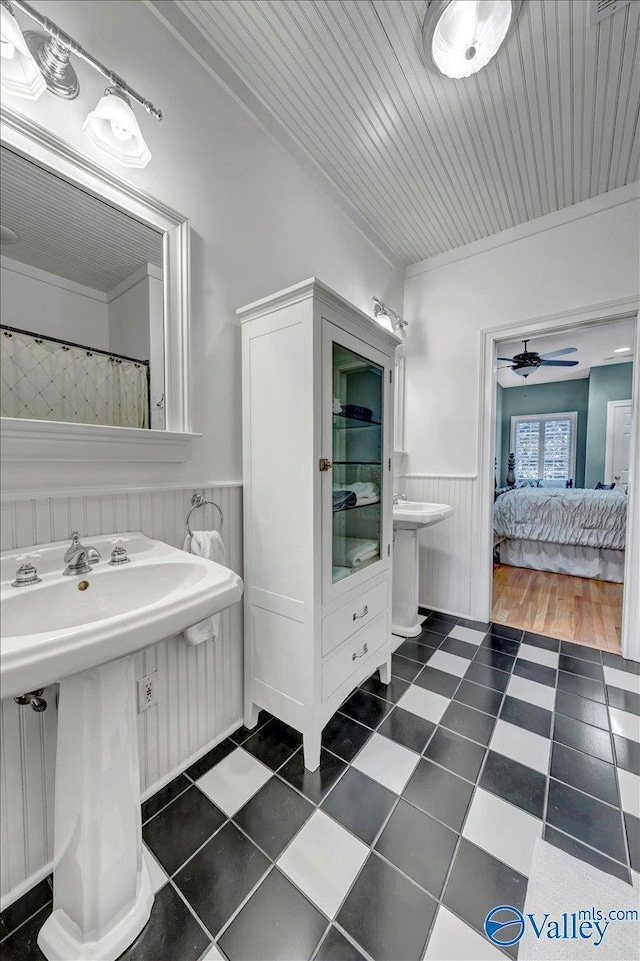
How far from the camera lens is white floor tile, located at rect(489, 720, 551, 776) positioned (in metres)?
1.46

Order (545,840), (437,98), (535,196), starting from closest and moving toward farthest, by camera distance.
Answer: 1. (545,840)
2. (437,98)
3. (535,196)

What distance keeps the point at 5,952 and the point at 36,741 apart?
435 mm

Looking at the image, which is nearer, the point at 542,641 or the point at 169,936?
the point at 169,936

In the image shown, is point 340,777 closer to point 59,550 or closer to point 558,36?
point 59,550

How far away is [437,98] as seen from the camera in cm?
160

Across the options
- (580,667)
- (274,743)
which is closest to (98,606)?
(274,743)

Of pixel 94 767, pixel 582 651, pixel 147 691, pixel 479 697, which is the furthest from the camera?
pixel 582 651

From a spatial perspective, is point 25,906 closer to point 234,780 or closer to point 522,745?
point 234,780

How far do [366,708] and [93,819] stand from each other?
1223 millimetres

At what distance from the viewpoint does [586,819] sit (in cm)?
122

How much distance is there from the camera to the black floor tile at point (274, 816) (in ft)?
3.76

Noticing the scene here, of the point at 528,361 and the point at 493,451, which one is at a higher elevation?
the point at 528,361

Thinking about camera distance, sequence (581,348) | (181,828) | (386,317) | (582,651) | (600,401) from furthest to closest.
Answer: (600,401), (581,348), (386,317), (582,651), (181,828)

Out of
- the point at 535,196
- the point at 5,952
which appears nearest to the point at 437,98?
the point at 535,196
